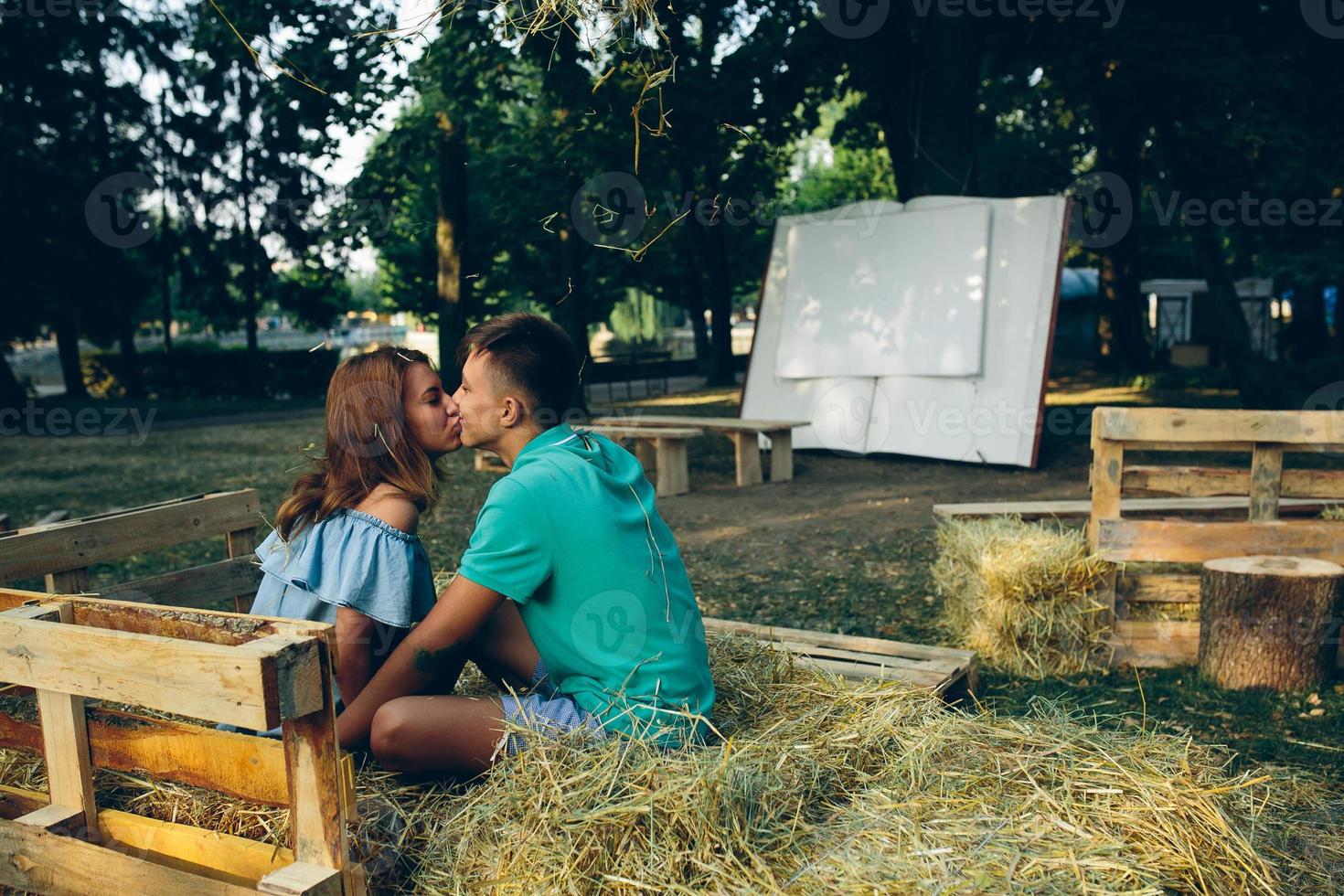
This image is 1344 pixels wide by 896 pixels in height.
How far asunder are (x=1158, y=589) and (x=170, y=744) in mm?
4357

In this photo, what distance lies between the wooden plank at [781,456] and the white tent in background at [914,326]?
1311 mm

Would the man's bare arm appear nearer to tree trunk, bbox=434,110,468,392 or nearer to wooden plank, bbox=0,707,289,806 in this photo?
wooden plank, bbox=0,707,289,806

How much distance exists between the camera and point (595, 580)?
2.56m

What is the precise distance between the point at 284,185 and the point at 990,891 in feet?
88.4

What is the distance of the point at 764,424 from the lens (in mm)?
10812

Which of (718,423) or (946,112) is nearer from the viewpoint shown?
(718,423)

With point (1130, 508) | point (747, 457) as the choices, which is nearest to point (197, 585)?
point (1130, 508)

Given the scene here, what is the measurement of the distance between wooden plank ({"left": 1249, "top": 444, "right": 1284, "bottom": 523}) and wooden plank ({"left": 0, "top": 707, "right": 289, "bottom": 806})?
4435 mm

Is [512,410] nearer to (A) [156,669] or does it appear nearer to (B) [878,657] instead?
(A) [156,669]
